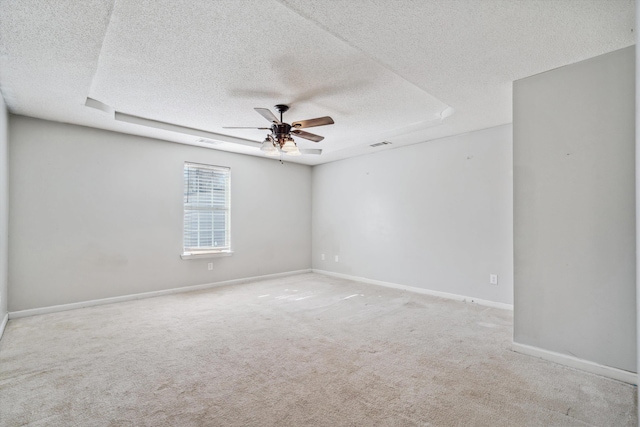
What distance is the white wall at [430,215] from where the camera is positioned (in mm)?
4102

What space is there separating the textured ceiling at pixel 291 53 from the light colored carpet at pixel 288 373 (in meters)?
2.43

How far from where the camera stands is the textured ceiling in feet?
6.12

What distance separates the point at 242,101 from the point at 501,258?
3816 millimetres

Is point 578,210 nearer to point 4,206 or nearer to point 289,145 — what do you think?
point 289,145

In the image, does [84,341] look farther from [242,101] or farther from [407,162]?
[407,162]

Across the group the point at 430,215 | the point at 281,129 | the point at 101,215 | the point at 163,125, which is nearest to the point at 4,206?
the point at 101,215

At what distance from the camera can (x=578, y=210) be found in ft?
8.02

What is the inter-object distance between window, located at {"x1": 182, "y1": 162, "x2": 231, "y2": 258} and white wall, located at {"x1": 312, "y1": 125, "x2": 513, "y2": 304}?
2.16 m

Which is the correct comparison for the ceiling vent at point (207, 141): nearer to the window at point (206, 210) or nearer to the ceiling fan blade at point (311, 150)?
the window at point (206, 210)

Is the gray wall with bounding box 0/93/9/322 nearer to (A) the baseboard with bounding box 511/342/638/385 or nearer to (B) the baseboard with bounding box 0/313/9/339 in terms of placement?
(B) the baseboard with bounding box 0/313/9/339

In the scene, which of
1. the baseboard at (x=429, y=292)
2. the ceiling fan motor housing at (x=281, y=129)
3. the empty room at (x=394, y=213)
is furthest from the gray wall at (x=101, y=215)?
the ceiling fan motor housing at (x=281, y=129)

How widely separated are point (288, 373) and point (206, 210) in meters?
3.69

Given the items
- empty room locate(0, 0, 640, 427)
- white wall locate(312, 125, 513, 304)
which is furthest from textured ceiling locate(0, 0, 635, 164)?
white wall locate(312, 125, 513, 304)

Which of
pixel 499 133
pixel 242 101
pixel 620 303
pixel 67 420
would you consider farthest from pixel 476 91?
pixel 67 420
